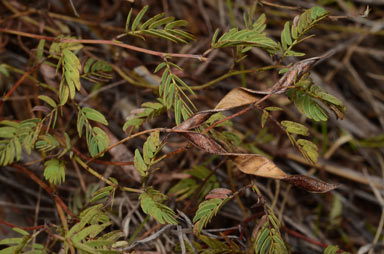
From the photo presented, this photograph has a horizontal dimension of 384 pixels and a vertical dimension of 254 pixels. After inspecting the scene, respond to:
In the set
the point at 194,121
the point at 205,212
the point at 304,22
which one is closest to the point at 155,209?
the point at 205,212

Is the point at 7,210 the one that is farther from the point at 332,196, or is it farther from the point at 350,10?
the point at 350,10

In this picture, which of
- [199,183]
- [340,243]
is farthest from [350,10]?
[199,183]

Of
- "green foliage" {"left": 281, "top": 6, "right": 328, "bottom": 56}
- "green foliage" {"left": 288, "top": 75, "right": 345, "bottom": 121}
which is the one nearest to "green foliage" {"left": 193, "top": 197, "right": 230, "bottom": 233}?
"green foliage" {"left": 288, "top": 75, "right": 345, "bottom": 121}

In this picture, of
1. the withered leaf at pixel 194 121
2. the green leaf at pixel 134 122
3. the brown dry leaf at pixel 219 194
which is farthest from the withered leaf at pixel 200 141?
the green leaf at pixel 134 122

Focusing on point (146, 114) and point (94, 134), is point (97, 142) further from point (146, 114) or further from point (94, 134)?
point (146, 114)

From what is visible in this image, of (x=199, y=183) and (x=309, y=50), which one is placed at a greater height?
(x=309, y=50)
